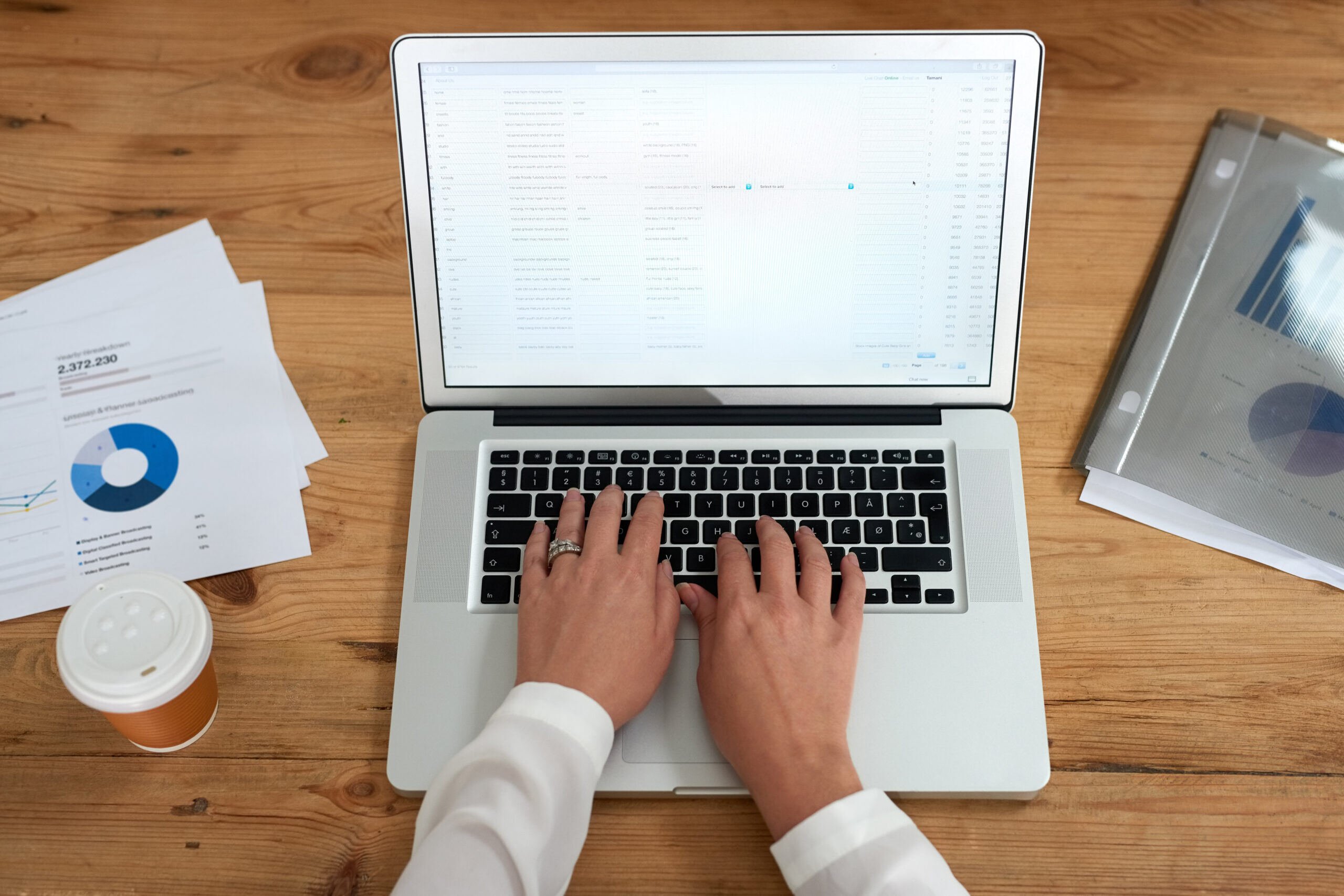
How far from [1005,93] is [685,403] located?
0.34 meters

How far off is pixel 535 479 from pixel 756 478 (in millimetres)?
178

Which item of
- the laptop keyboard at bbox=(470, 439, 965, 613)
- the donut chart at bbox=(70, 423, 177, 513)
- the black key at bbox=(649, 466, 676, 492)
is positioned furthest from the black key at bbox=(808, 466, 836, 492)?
the donut chart at bbox=(70, 423, 177, 513)

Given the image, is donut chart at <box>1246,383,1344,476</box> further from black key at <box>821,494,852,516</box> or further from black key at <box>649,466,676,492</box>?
black key at <box>649,466,676,492</box>

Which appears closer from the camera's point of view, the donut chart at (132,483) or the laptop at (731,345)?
the laptop at (731,345)

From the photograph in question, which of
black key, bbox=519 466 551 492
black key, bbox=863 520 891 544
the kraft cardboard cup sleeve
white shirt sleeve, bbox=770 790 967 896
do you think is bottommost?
white shirt sleeve, bbox=770 790 967 896

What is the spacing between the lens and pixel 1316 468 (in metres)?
0.77

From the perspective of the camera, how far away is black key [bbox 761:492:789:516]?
734 mm

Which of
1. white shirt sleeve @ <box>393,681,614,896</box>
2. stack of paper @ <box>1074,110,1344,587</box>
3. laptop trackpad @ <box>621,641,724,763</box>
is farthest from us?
stack of paper @ <box>1074,110,1344,587</box>

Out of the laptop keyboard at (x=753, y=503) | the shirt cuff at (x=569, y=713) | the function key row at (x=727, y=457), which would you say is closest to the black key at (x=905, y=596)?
the laptop keyboard at (x=753, y=503)

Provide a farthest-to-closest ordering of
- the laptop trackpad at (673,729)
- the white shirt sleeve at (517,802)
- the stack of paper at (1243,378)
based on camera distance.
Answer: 1. the stack of paper at (1243,378)
2. the laptop trackpad at (673,729)
3. the white shirt sleeve at (517,802)

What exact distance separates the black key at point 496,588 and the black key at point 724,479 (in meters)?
0.18

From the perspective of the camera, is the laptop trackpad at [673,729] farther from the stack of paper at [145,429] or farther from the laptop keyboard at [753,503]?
the stack of paper at [145,429]

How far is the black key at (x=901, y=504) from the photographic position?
0.73 metres

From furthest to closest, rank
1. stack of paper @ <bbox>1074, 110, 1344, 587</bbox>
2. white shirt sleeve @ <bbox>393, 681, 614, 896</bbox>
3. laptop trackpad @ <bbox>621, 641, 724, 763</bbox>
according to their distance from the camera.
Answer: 1. stack of paper @ <bbox>1074, 110, 1344, 587</bbox>
2. laptop trackpad @ <bbox>621, 641, 724, 763</bbox>
3. white shirt sleeve @ <bbox>393, 681, 614, 896</bbox>
